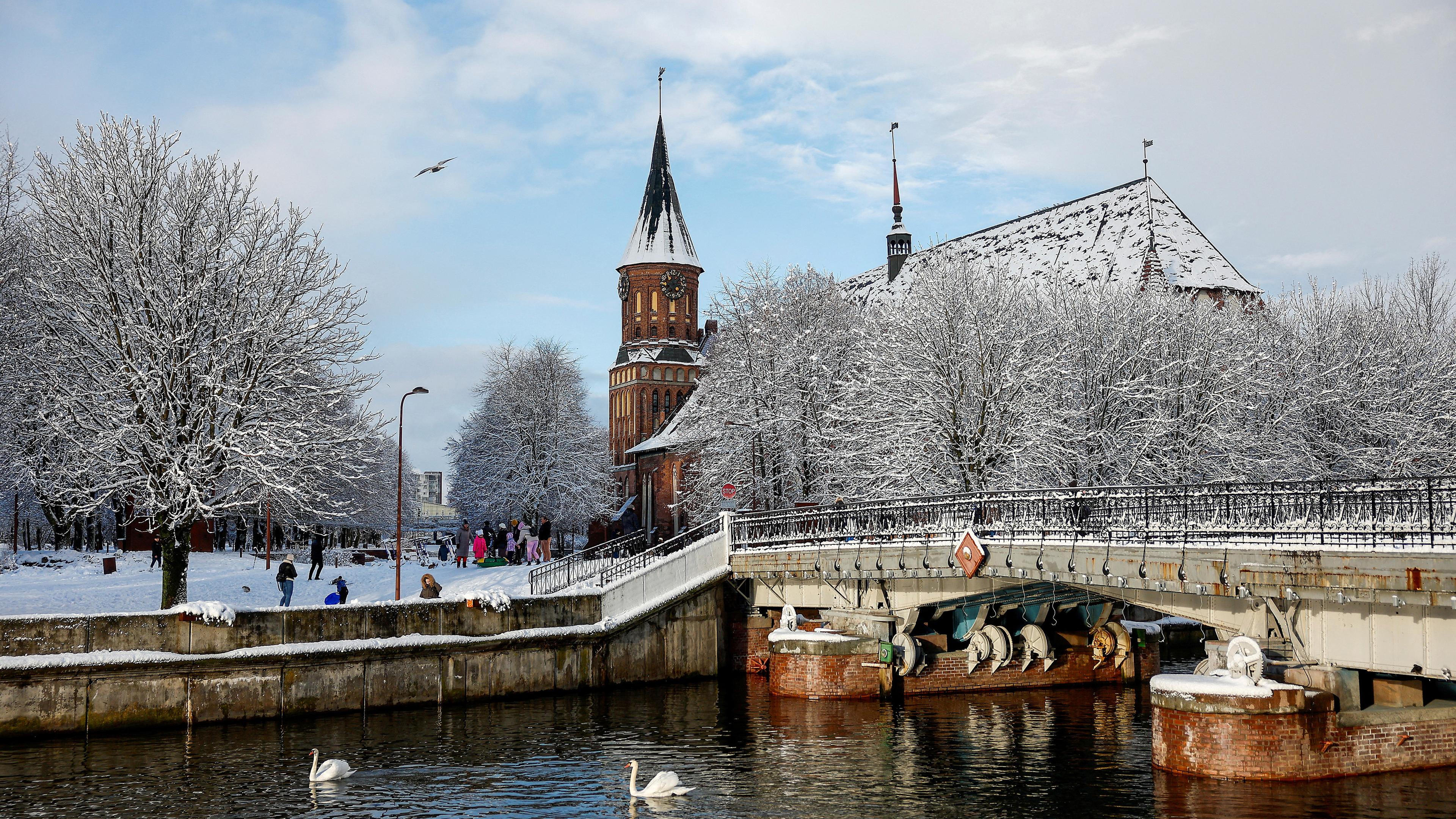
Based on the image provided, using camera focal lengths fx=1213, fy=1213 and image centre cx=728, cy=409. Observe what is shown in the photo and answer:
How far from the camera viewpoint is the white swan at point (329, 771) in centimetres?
1848

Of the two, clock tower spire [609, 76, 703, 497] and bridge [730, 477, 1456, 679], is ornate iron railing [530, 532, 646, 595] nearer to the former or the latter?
bridge [730, 477, 1456, 679]

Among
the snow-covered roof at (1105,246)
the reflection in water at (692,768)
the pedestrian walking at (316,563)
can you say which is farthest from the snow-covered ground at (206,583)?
the snow-covered roof at (1105,246)

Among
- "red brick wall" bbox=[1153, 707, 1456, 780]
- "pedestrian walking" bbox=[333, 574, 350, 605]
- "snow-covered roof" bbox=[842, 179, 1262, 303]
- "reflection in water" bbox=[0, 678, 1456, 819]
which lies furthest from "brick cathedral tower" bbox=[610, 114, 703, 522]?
"red brick wall" bbox=[1153, 707, 1456, 780]

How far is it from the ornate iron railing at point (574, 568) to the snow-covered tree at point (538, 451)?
28.1 metres

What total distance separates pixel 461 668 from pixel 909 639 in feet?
33.8

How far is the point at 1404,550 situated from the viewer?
16109 millimetres

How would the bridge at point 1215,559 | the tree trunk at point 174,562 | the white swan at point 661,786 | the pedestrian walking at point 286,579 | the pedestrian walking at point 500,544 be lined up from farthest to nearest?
the pedestrian walking at point 500,544 < the pedestrian walking at point 286,579 < the tree trunk at point 174,562 < the white swan at point 661,786 < the bridge at point 1215,559

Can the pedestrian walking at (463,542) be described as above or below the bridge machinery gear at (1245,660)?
above

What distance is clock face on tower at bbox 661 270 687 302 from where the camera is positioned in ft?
289

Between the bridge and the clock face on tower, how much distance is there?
6036 centimetres

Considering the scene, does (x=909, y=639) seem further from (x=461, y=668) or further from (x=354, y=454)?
(x=354, y=454)

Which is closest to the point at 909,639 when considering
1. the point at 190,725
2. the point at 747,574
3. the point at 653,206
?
the point at 747,574

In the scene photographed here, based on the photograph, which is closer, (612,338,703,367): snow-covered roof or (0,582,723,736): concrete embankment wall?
(0,582,723,736): concrete embankment wall

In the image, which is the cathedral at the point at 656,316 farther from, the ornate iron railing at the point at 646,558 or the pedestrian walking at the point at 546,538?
the ornate iron railing at the point at 646,558
